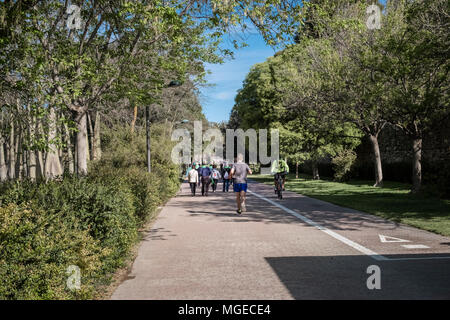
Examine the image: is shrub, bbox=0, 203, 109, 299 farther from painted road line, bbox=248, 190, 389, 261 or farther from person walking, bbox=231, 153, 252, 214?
person walking, bbox=231, 153, 252, 214

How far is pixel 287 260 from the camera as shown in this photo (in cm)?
709

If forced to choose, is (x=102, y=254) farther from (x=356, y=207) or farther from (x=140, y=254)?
(x=356, y=207)

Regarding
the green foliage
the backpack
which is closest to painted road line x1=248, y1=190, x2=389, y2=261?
the backpack

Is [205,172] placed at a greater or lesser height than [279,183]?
greater

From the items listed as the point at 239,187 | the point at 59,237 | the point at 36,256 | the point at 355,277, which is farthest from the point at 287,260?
the point at 239,187

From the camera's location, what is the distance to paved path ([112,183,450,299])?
531 cm

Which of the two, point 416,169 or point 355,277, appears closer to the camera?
point 355,277

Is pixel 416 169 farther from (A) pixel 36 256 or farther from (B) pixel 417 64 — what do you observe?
(A) pixel 36 256

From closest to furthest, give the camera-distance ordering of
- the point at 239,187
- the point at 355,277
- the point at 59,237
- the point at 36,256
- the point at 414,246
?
the point at 36,256, the point at 59,237, the point at 355,277, the point at 414,246, the point at 239,187

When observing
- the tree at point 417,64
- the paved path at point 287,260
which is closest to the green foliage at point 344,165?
the tree at point 417,64

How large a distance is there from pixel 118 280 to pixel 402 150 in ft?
105

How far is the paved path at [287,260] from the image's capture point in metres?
5.31

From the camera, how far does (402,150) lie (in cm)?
3425

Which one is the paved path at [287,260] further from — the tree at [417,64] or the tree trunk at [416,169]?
the tree trunk at [416,169]
